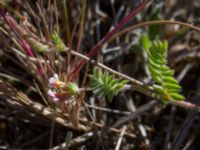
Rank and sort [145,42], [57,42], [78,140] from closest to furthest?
[57,42] < [78,140] < [145,42]

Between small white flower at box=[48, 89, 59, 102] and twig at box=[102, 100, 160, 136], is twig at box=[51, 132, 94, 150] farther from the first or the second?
small white flower at box=[48, 89, 59, 102]

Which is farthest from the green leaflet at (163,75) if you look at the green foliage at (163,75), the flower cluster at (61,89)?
the flower cluster at (61,89)

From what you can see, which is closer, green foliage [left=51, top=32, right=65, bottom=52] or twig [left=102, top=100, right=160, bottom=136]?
green foliage [left=51, top=32, right=65, bottom=52]

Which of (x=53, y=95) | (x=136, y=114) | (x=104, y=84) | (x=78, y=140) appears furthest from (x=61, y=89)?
(x=136, y=114)

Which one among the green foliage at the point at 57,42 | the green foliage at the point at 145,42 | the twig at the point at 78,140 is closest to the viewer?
the green foliage at the point at 57,42

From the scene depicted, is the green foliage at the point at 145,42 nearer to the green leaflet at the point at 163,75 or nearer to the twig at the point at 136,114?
the twig at the point at 136,114

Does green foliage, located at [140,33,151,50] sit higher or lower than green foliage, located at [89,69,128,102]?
higher

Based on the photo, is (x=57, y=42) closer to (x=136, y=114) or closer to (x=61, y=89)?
(x=61, y=89)

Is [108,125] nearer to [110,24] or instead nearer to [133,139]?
[133,139]

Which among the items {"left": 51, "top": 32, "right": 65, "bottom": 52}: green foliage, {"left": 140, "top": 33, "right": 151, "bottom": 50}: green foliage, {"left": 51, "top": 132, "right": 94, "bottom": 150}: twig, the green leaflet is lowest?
{"left": 51, "top": 132, "right": 94, "bottom": 150}: twig

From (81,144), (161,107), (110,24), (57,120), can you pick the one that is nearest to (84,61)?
(57,120)

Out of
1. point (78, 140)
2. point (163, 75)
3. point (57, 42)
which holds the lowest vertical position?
point (78, 140)

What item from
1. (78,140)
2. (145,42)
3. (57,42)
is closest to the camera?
(57,42)

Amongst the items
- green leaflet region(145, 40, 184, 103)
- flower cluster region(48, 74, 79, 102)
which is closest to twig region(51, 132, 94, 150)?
flower cluster region(48, 74, 79, 102)
